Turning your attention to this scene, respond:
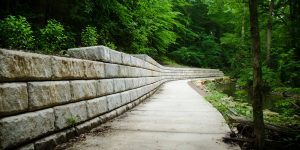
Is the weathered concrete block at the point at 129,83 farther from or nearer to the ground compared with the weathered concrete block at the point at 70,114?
farther from the ground

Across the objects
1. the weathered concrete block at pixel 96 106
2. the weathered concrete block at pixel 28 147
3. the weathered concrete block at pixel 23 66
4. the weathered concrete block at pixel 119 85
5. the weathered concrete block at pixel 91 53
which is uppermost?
the weathered concrete block at pixel 91 53

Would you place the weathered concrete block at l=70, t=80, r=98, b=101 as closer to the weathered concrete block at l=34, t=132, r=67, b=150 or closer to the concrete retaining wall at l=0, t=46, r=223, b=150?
the concrete retaining wall at l=0, t=46, r=223, b=150

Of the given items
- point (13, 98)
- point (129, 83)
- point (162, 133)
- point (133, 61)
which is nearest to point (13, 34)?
point (129, 83)

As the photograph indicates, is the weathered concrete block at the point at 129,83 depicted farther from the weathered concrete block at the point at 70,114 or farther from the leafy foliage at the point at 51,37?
the weathered concrete block at the point at 70,114

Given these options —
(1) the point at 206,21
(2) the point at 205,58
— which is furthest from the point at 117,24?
(1) the point at 206,21

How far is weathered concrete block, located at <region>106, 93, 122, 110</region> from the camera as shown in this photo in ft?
15.0

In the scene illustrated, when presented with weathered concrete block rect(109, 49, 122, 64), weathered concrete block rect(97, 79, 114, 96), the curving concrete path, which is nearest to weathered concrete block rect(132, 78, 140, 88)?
weathered concrete block rect(109, 49, 122, 64)

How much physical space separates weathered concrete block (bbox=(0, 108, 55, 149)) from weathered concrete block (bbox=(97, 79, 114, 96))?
1393mm

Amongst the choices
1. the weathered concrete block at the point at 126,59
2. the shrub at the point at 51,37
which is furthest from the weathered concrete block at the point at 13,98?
the shrub at the point at 51,37

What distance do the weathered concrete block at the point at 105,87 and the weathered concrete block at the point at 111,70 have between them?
11 cm

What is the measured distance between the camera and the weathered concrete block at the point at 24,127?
2121mm

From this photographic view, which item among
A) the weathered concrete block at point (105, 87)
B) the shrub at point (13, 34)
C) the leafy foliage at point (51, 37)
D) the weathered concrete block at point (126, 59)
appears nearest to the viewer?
the weathered concrete block at point (105, 87)

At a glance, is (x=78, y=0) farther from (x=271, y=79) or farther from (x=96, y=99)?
(x=271, y=79)

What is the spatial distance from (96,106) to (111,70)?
38.4 inches
